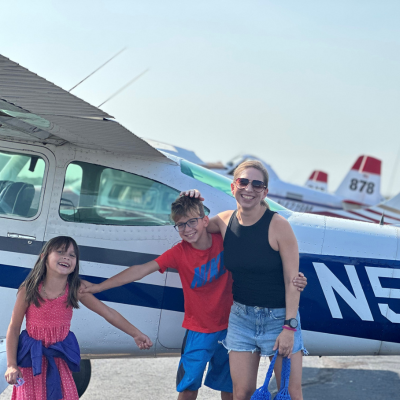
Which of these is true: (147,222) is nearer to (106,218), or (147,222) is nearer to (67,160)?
(106,218)

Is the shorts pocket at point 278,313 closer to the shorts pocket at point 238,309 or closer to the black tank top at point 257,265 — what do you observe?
the black tank top at point 257,265

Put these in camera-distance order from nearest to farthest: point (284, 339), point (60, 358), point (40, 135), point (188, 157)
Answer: point (284, 339)
point (60, 358)
point (40, 135)
point (188, 157)

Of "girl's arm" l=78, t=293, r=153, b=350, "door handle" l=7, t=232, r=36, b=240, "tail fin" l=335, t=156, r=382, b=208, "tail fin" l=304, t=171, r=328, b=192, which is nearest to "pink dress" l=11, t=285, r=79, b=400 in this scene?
"girl's arm" l=78, t=293, r=153, b=350

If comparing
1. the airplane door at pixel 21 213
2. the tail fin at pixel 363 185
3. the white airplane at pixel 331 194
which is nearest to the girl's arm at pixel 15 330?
the airplane door at pixel 21 213

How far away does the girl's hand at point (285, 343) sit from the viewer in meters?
2.71

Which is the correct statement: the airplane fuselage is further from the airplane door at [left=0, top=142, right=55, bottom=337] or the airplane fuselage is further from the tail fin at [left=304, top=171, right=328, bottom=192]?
the tail fin at [left=304, top=171, right=328, bottom=192]

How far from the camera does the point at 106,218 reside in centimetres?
360

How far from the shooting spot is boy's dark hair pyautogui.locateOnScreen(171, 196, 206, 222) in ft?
9.79

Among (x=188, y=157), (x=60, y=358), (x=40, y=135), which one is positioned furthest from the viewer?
(x=188, y=157)

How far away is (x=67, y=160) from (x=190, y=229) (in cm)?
112

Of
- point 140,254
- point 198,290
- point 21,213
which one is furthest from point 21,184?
point 198,290

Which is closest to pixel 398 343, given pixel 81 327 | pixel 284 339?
pixel 284 339

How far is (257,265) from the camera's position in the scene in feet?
9.18

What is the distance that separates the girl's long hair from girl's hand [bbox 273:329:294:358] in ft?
3.70
